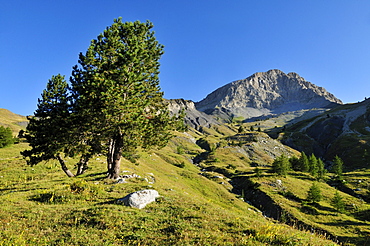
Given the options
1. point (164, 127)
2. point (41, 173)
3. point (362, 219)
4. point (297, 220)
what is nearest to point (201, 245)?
point (164, 127)

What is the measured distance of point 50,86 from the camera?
2606 cm

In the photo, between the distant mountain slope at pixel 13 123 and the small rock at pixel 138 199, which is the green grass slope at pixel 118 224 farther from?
the distant mountain slope at pixel 13 123

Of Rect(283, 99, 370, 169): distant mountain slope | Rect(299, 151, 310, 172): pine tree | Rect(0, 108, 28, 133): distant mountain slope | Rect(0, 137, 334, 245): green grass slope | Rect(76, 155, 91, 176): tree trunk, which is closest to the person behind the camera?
Rect(0, 137, 334, 245): green grass slope

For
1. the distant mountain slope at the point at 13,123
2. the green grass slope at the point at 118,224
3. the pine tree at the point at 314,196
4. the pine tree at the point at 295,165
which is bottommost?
the pine tree at the point at 314,196

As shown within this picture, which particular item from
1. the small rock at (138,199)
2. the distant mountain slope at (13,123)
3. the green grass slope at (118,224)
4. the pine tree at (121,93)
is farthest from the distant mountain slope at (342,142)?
the distant mountain slope at (13,123)

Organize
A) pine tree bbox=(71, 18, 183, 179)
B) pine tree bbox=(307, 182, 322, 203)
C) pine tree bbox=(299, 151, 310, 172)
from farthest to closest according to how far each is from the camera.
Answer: pine tree bbox=(299, 151, 310, 172), pine tree bbox=(307, 182, 322, 203), pine tree bbox=(71, 18, 183, 179)

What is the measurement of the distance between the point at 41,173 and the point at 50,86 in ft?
44.3

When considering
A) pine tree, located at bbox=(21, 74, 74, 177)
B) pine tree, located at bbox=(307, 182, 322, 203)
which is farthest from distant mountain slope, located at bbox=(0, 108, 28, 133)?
pine tree, located at bbox=(307, 182, 322, 203)

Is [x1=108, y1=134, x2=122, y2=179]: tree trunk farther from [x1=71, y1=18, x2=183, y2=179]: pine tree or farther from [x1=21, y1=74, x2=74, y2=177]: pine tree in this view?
[x1=21, y1=74, x2=74, y2=177]: pine tree

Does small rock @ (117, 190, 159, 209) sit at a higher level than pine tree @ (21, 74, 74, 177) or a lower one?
lower

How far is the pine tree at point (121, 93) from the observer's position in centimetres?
2031

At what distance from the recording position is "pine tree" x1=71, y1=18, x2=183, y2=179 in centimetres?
2031

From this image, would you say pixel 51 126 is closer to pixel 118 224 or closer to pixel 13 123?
pixel 118 224

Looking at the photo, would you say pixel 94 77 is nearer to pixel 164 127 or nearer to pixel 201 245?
pixel 164 127
